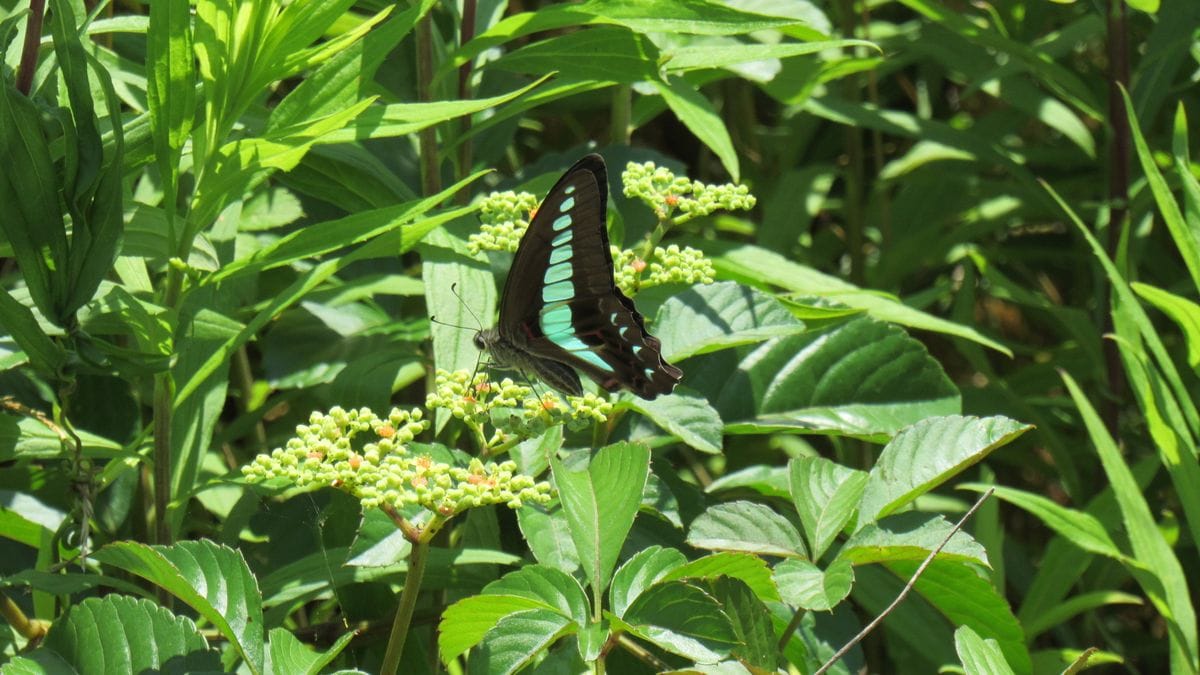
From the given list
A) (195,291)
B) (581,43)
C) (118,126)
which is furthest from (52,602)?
(581,43)

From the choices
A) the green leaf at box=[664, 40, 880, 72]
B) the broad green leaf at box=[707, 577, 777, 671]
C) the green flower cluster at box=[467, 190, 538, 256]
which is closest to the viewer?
the broad green leaf at box=[707, 577, 777, 671]

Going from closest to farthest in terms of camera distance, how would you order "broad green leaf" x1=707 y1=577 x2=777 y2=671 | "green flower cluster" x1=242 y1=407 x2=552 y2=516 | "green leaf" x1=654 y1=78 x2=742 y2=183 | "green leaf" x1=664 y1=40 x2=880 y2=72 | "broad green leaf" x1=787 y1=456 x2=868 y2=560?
1. "green flower cluster" x1=242 y1=407 x2=552 y2=516
2. "broad green leaf" x1=707 y1=577 x2=777 y2=671
3. "broad green leaf" x1=787 y1=456 x2=868 y2=560
4. "green leaf" x1=664 y1=40 x2=880 y2=72
5. "green leaf" x1=654 y1=78 x2=742 y2=183

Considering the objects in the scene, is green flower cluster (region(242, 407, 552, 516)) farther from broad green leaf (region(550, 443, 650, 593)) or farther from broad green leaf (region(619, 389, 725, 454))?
broad green leaf (region(619, 389, 725, 454))

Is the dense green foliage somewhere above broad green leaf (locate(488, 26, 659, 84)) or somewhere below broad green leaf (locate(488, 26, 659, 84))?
below

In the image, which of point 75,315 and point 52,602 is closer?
point 75,315

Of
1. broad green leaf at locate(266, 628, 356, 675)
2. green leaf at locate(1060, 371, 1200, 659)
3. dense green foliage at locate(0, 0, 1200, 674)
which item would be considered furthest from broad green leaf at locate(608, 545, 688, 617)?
green leaf at locate(1060, 371, 1200, 659)

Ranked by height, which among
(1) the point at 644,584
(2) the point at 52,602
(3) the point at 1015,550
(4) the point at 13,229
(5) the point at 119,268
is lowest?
(3) the point at 1015,550

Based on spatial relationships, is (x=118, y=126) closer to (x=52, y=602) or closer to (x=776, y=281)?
(x=52, y=602)

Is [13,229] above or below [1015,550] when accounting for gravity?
above
